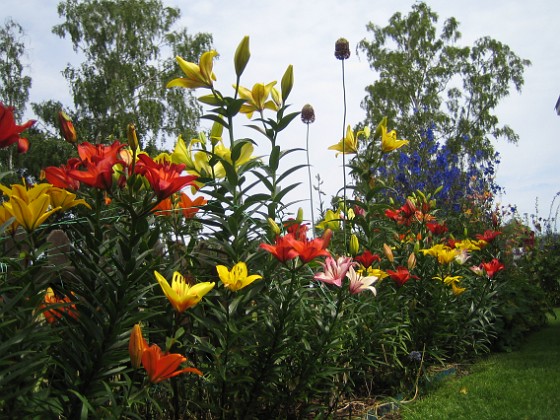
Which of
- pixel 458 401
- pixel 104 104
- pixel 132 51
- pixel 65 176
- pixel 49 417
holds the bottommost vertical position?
pixel 458 401

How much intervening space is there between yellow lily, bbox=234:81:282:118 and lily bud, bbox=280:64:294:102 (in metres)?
0.03

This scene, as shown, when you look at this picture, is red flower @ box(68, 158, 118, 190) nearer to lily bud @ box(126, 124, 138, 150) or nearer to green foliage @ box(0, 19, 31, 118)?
lily bud @ box(126, 124, 138, 150)

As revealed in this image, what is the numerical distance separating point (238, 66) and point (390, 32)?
24989 millimetres

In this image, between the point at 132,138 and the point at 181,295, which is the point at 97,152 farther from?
the point at 181,295

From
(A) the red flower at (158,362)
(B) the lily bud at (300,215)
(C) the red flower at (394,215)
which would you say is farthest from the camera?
(C) the red flower at (394,215)

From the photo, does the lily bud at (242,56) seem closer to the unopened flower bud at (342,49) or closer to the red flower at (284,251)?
the red flower at (284,251)

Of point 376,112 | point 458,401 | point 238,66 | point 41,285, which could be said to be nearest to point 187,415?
point 41,285

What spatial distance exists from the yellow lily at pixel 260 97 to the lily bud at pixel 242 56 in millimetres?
176

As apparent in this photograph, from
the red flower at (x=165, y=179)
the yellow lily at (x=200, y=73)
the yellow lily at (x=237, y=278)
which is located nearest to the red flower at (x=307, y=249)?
the yellow lily at (x=237, y=278)

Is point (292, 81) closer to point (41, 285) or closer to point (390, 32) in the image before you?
point (41, 285)

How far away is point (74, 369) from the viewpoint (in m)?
1.40

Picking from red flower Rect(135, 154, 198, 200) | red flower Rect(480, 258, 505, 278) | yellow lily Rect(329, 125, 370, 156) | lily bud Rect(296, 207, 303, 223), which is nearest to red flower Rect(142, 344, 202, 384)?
red flower Rect(135, 154, 198, 200)

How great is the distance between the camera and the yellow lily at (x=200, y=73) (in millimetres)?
1935

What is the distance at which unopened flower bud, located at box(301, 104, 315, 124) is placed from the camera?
2.70 m
